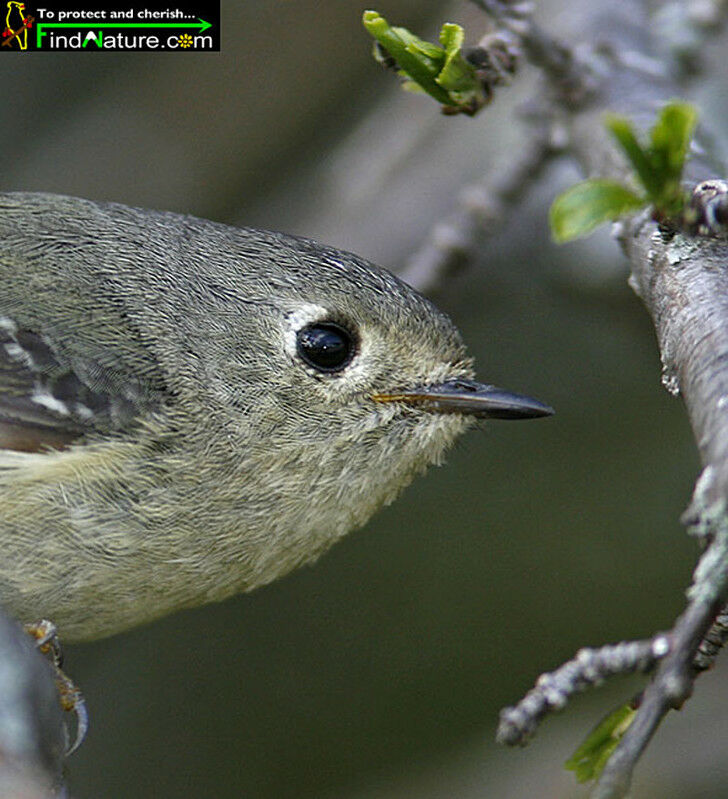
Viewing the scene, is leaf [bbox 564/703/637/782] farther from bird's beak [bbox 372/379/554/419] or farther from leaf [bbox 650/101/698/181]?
bird's beak [bbox 372/379/554/419]

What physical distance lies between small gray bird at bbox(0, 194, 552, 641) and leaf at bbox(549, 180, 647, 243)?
1.05m

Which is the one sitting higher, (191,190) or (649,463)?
(191,190)

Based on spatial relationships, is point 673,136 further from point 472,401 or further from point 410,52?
point 472,401

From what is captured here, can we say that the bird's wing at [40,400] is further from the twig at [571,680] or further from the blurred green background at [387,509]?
the blurred green background at [387,509]

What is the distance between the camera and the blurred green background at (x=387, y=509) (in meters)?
4.56

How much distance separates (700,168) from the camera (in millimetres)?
2498

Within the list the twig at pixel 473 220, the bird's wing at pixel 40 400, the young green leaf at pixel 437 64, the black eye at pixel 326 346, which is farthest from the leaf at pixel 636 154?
the twig at pixel 473 220

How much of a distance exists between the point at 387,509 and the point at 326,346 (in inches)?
76.5

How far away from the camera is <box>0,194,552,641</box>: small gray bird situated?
261cm

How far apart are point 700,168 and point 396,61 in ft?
2.23

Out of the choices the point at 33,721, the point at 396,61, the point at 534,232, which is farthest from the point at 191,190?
the point at 33,721

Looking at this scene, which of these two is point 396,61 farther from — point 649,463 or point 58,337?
point 649,463

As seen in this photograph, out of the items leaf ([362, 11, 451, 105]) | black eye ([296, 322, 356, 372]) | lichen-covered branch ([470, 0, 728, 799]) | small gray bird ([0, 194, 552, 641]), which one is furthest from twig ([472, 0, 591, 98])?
black eye ([296, 322, 356, 372])

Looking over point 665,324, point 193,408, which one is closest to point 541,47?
point 665,324
